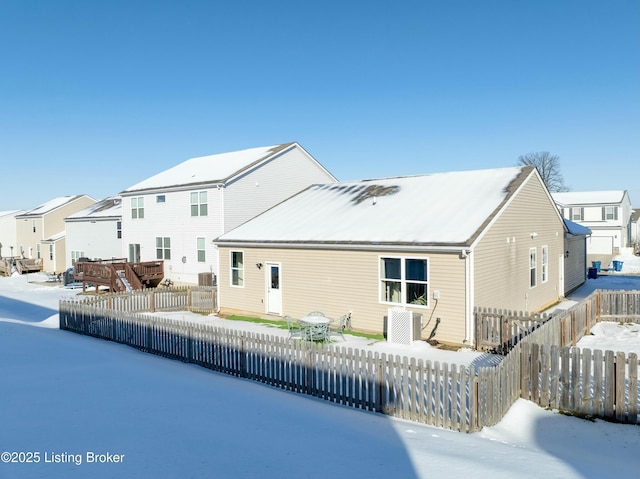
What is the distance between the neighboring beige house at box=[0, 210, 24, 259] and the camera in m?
54.0

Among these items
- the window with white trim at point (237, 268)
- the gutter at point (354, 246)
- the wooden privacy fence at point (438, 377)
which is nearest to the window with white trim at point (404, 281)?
the gutter at point (354, 246)

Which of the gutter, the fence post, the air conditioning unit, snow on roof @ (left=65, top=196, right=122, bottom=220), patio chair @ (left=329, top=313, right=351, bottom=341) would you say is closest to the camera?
the fence post

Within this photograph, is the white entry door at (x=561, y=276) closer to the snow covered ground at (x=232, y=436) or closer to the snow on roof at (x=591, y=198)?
the snow covered ground at (x=232, y=436)

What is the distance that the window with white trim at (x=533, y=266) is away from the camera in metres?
18.9

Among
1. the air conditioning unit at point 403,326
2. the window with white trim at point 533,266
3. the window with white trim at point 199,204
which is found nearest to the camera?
the air conditioning unit at point 403,326

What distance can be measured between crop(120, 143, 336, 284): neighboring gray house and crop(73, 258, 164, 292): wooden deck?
35.2 inches

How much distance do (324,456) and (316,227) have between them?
44.5 feet

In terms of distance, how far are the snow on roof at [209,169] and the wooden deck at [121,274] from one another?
5198 millimetres

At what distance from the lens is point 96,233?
38.6m

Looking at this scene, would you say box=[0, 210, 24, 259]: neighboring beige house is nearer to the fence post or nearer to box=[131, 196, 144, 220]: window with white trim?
box=[131, 196, 144, 220]: window with white trim

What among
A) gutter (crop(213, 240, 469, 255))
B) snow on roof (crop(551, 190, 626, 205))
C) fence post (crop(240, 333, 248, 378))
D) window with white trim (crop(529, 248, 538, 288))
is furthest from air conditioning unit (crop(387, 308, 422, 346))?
snow on roof (crop(551, 190, 626, 205))

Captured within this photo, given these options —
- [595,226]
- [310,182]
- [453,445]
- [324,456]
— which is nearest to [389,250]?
[453,445]

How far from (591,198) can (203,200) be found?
48.5m

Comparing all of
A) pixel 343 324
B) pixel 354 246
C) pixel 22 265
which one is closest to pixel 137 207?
pixel 354 246
